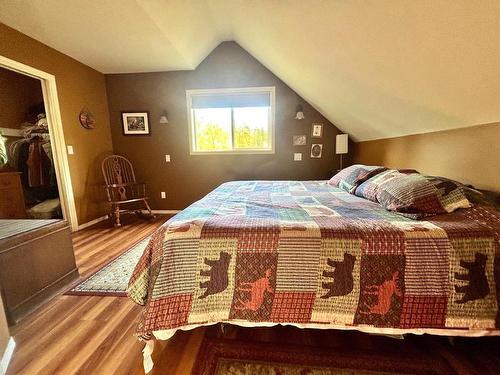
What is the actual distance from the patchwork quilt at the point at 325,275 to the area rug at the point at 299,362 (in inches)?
8.8

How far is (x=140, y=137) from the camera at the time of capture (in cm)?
369

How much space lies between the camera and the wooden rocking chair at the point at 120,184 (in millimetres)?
3283

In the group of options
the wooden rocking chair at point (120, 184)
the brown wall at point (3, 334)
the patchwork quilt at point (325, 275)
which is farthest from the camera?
the wooden rocking chair at point (120, 184)

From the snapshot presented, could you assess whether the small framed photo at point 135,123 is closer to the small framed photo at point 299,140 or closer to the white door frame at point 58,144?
the white door frame at point 58,144

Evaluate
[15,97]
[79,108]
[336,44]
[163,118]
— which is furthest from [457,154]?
[15,97]

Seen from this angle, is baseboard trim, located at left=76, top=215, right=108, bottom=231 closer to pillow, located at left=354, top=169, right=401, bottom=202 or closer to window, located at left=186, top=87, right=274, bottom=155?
window, located at left=186, top=87, right=274, bottom=155

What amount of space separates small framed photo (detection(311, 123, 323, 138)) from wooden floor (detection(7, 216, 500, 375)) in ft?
9.42

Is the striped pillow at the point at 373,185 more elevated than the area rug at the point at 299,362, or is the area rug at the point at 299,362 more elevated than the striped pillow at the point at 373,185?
the striped pillow at the point at 373,185

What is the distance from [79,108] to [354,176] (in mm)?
3678

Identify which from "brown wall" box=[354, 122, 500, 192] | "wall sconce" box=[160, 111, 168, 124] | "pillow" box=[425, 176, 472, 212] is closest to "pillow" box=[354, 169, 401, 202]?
"pillow" box=[425, 176, 472, 212]

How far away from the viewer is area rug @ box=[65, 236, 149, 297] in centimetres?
165

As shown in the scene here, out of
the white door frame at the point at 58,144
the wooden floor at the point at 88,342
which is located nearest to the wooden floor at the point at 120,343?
the wooden floor at the point at 88,342

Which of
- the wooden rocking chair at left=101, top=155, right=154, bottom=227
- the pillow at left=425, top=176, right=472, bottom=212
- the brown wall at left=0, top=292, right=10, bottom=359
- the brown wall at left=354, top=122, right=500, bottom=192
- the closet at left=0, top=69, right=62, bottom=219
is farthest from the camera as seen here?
the wooden rocking chair at left=101, top=155, right=154, bottom=227

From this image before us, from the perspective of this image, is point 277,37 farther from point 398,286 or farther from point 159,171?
point 159,171
